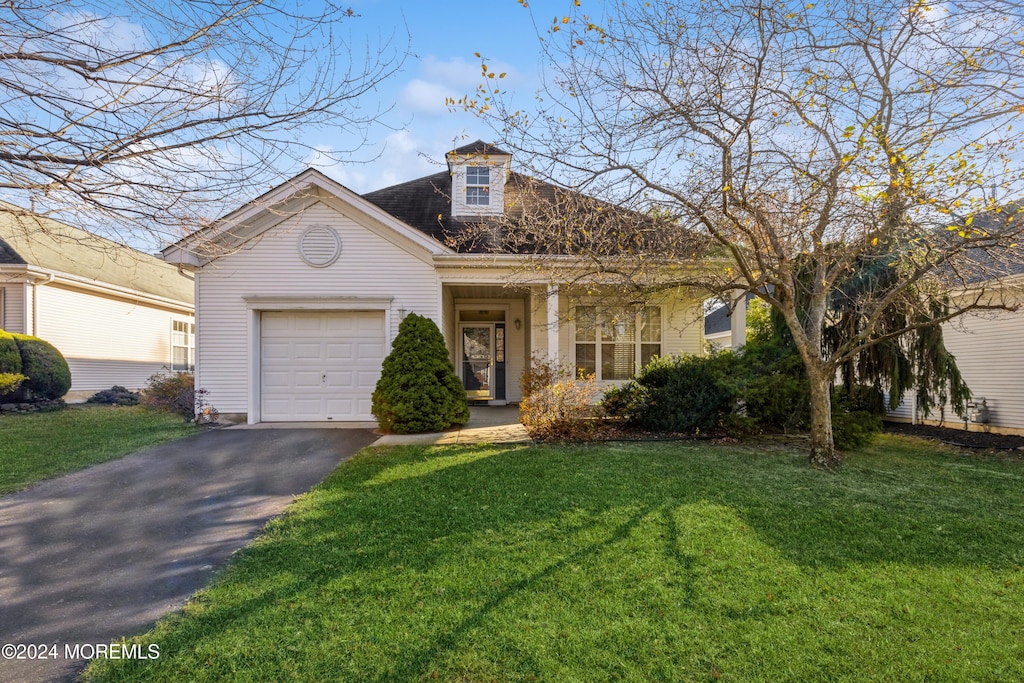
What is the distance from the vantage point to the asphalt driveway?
360 centimetres

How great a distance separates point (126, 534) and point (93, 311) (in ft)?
46.0

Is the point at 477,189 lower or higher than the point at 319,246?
Answer: higher

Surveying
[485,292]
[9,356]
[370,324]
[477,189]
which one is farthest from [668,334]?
[9,356]

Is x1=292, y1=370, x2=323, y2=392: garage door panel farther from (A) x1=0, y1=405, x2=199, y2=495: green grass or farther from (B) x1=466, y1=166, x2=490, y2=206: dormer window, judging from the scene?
(B) x1=466, y1=166, x2=490, y2=206: dormer window

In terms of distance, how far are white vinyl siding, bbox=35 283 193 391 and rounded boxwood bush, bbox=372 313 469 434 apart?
10935 millimetres

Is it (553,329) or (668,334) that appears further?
(668,334)

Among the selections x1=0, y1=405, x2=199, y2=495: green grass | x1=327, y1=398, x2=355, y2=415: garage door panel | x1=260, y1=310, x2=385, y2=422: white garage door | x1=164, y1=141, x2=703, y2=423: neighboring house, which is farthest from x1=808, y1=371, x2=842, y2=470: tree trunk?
x1=0, y1=405, x2=199, y2=495: green grass

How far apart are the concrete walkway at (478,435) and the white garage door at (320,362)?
214 cm

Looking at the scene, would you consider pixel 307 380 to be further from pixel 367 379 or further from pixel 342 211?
pixel 342 211

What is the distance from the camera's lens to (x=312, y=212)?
37.0ft

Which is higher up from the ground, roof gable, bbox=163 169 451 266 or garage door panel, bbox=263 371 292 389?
roof gable, bbox=163 169 451 266

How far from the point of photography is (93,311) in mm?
15789

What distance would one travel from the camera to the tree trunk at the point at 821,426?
7.61 meters

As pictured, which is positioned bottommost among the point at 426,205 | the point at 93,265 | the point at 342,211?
the point at 93,265
